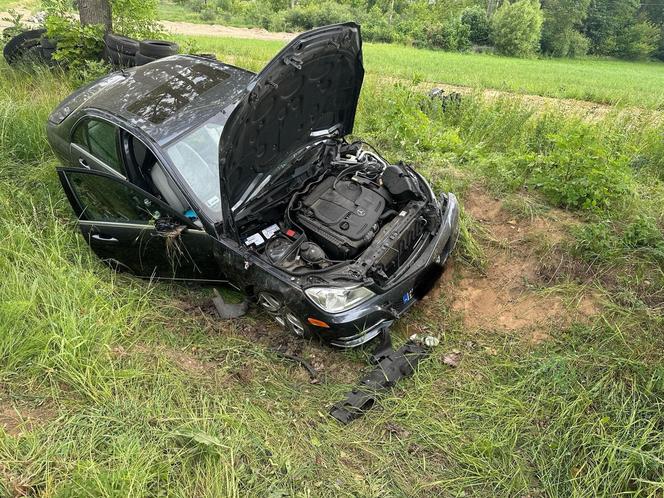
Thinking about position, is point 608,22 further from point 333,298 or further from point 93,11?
point 333,298

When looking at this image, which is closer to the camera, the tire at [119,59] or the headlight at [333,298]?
the headlight at [333,298]

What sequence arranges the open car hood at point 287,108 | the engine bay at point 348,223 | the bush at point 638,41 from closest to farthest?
the open car hood at point 287,108 < the engine bay at point 348,223 < the bush at point 638,41

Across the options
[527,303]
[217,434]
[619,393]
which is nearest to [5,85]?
[217,434]

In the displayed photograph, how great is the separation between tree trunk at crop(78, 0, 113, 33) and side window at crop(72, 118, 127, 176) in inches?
174

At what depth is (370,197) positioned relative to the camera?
401 cm

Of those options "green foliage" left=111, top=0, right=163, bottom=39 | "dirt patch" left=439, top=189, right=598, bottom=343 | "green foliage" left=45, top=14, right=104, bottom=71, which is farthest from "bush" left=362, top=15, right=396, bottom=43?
"dirt patch" left=439, top=189, right=598, bottom=343

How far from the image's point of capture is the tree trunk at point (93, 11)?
7.66 m

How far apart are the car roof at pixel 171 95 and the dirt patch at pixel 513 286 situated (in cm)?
270

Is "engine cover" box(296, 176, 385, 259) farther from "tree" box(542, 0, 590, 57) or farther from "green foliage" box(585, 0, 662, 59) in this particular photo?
"green foliage" box(585, 0, 662, 59)

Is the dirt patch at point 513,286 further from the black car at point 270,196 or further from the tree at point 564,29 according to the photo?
the tree at point 564,29

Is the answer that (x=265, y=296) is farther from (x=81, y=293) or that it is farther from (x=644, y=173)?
(x=644, y=173)

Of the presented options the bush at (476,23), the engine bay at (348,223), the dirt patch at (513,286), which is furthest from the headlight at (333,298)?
the bush at (476,23)

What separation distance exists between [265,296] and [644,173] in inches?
186

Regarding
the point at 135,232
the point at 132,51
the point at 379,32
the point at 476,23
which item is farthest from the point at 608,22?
the point at 135,232
